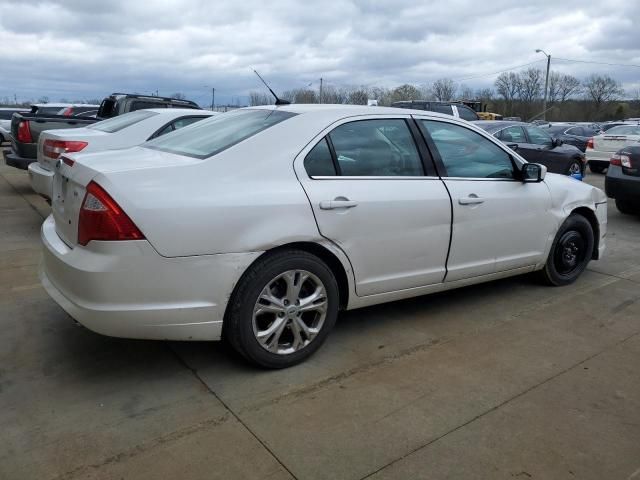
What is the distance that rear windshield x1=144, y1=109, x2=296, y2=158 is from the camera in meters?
3.32

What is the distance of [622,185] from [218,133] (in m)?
6.82

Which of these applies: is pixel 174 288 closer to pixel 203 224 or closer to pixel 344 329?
pixel 203 224

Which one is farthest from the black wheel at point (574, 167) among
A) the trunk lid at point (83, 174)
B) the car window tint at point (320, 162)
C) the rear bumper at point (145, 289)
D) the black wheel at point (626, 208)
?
the rear bumper at point (145, 289)

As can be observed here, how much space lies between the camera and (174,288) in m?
2.79

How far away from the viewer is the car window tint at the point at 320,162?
326 centimetres

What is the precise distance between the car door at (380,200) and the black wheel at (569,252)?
1.49 metres

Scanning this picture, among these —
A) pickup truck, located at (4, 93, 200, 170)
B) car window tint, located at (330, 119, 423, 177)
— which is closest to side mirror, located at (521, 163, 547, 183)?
car window tint, located at (330, 119, 423, 177)

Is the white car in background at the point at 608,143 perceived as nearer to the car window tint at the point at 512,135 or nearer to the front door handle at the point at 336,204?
the car window tint at the point at 512,135

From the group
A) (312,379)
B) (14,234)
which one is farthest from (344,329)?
(14,234)

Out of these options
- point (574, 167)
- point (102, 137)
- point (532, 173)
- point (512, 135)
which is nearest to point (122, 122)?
point (102, 137)

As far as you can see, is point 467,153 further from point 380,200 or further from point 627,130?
point 627,130

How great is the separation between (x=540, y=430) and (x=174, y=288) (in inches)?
77.8

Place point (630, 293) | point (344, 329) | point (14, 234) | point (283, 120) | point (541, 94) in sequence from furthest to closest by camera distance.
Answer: point (541, 94) < point (14, 234) < point (630, 293) < point (344, 329) < point (283, 120)

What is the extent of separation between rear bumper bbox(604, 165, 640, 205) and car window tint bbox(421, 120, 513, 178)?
4679 mm
